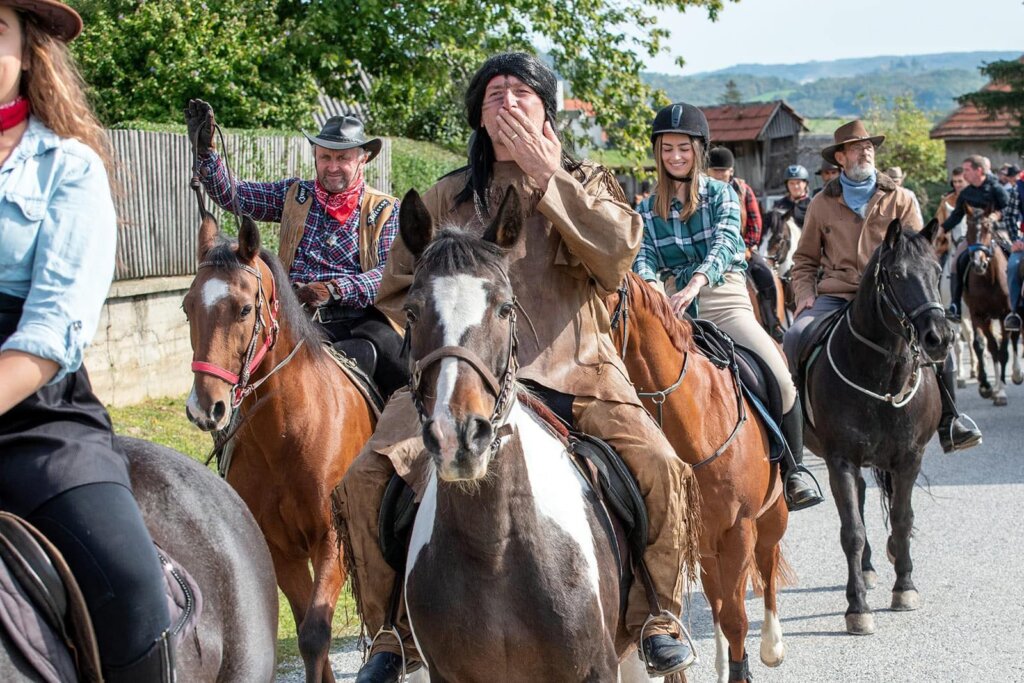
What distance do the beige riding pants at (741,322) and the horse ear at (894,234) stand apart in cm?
114

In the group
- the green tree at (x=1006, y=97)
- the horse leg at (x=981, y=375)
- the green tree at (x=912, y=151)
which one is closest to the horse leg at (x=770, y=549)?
the horse leg at (x=981, y=375)

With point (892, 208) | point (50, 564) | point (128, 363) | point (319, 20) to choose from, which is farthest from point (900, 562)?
point (319, 20)

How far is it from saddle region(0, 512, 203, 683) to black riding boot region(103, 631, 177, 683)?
42mm

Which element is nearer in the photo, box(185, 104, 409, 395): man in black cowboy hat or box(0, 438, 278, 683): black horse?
box(0, 438, 278, 683): black horse

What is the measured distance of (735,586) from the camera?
5.80 m

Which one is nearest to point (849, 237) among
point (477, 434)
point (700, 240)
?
point (700, 240)

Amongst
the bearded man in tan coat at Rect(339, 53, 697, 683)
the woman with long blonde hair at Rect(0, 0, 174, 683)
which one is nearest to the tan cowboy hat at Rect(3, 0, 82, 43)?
the woman with long blonde hair at Rect(0, 0, 174, 683)

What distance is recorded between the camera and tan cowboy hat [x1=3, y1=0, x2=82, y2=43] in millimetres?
2695

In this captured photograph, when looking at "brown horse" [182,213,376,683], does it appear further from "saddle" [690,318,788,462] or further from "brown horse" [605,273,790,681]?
"saddle" [690,318,788,462]

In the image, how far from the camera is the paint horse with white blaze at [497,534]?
3410 mm

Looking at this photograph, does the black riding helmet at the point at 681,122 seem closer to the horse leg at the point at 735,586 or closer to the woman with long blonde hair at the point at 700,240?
the woman with long blonde hair at the point at 700,240

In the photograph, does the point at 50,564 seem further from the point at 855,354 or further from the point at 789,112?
the point at 789,112

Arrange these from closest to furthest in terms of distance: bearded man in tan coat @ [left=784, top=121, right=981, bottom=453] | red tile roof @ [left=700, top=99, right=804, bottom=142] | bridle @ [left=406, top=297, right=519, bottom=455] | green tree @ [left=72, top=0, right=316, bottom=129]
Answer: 1. bridle @ [left=406, top=297, right=519, bottom=455]
2. bearded man in tan coat @ [left=784, top=121, right=981, bottom=453]
3. green tree @ [left=72, top=0, right=316, bottom=129]
4. red tile roof @ [left=700, top=99, right=804, bottom=142]

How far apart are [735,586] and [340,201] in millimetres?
2873
